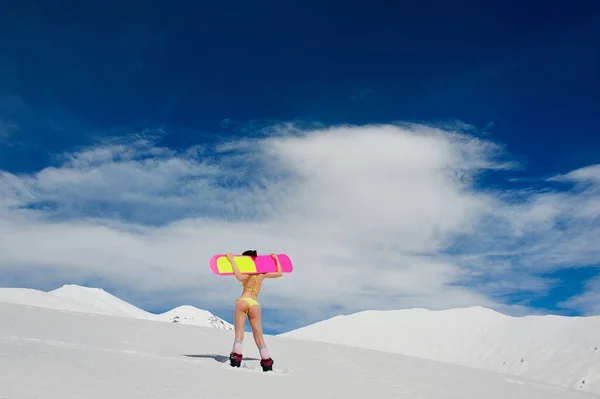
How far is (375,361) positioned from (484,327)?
68864 millimetres

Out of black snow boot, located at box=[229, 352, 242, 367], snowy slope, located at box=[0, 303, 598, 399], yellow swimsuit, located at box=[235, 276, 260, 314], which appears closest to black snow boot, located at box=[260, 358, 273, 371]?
snowy slope, located at box=[0, 303, 598, 399]

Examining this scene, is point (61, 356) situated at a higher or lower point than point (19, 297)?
lower

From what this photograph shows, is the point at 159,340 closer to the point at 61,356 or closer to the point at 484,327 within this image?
the point at 61,356

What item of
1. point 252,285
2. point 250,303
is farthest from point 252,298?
point 252,285

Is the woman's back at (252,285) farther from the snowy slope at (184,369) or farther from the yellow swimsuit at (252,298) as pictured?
the snowy slope at (184,369)

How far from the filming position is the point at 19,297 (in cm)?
9244

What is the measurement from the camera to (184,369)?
798 cm

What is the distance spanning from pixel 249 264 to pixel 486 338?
226 ft

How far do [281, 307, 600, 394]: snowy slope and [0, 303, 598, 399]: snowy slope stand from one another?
4487cm

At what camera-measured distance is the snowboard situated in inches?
371

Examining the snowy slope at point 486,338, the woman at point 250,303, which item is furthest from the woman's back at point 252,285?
the snowy slope at point 486,338

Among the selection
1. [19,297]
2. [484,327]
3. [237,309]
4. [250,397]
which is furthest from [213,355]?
[19,297]

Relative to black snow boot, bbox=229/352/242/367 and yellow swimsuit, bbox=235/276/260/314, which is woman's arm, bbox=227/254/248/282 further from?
black snow boot, bbox=229/352/242/367

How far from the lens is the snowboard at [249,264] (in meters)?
9.41
